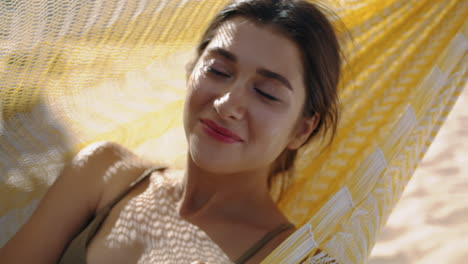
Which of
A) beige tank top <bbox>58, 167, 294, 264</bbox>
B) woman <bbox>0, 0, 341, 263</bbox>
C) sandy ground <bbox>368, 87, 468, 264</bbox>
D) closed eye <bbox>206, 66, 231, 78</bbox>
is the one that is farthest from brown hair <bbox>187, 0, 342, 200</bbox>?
sandy ground <bbox>368, 87, 468, 264</bbox>

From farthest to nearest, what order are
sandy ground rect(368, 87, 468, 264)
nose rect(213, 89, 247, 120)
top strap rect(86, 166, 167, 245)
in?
1. sandy ground rect(368, 87, 468, 264)
2. top strap rect(86, 166, 167, 245)
3. nose rect(213, 89, 247, 120)

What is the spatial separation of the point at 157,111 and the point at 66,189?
1.29 ft

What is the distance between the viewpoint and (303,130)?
1.12m

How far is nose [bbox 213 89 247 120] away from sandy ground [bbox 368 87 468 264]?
107cm

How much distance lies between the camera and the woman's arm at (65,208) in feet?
3.51

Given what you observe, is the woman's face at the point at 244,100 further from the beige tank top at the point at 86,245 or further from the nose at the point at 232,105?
the beige tank top at the point at 86,245

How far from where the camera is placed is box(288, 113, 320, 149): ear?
1107 millimetres

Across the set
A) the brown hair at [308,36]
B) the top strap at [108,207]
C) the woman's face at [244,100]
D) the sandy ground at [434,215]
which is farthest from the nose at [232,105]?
the sandy ground at [434,215]

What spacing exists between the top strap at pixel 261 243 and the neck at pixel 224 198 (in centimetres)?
4

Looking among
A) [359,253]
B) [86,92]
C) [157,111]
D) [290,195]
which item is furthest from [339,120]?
[86,92]

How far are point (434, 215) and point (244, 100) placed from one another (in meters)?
1.28

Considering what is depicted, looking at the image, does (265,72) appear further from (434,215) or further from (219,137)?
(434,215)

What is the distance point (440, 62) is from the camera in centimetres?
129

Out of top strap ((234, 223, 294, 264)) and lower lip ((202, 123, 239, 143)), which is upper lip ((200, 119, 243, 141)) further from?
top strap ((234, 223, 294, 264))
